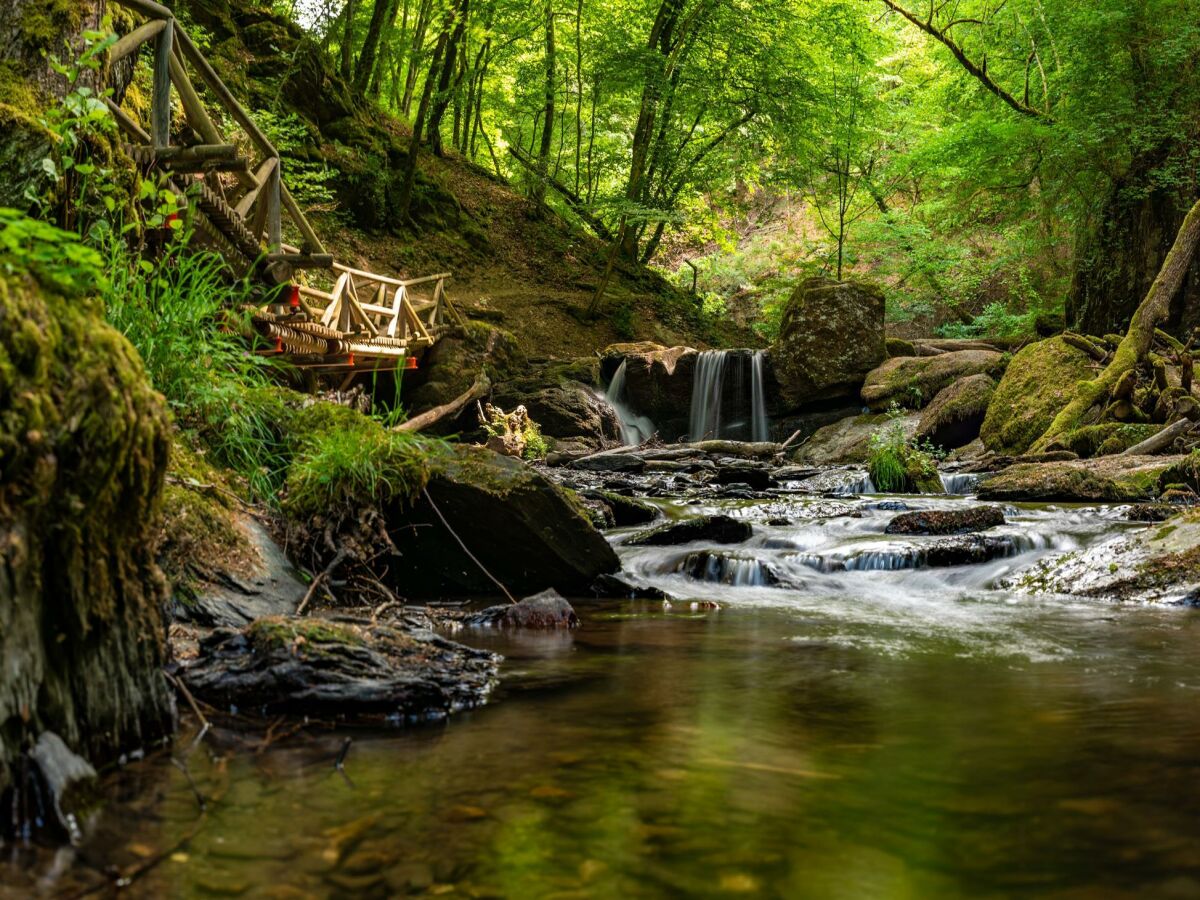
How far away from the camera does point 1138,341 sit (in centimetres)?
1227

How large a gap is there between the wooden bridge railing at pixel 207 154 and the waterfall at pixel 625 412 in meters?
9.71

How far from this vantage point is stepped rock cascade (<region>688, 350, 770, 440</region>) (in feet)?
57.9

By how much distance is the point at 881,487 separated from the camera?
1148 centimetres

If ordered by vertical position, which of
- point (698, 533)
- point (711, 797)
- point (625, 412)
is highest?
point (625, 412)

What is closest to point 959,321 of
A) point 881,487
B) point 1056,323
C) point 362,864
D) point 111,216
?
point 1056,323

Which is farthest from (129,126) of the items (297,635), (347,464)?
(297,635)

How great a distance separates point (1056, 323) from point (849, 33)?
7.66 metres

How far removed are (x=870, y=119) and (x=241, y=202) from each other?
1619 cm

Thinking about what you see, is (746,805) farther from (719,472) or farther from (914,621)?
(719,472)

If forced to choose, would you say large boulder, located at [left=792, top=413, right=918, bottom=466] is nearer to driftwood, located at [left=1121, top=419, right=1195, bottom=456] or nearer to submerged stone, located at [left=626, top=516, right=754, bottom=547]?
driftwood, located at [left=1121, top=419, right=1195, bottom=456]

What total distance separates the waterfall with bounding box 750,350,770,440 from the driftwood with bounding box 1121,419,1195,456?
749cm

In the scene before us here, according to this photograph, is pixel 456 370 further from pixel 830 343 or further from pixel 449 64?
pixel 449 64

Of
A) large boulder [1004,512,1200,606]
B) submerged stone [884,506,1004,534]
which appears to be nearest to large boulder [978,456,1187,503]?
submerged stone [884,506,1004,534]

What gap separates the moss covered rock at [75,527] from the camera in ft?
5.43
